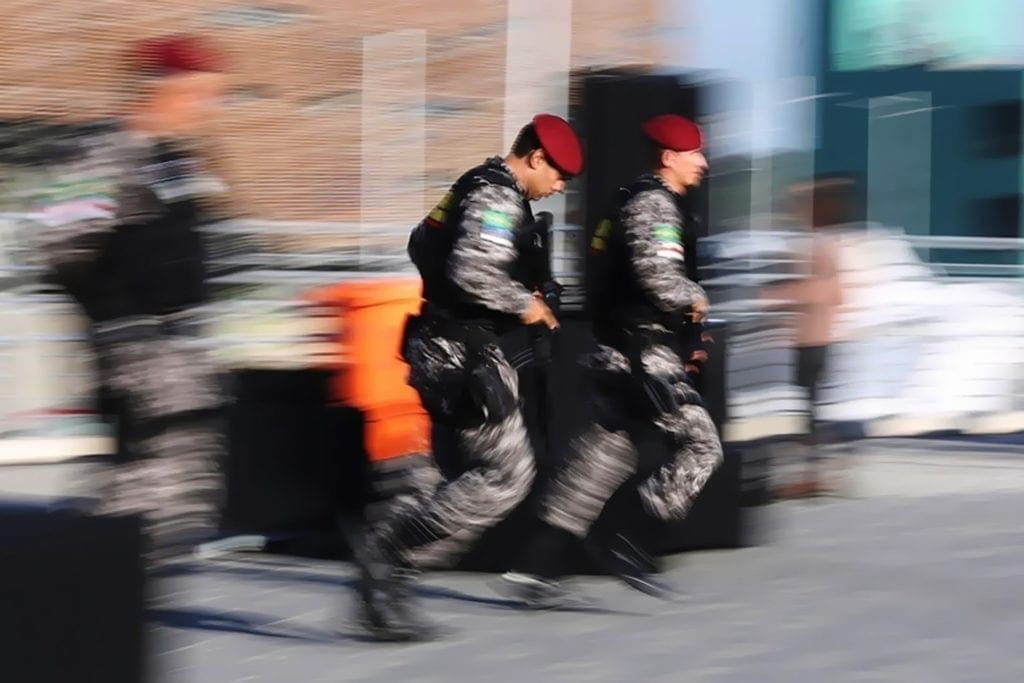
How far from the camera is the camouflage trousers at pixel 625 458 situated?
6781 millimetres

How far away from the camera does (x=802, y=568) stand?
7879mm

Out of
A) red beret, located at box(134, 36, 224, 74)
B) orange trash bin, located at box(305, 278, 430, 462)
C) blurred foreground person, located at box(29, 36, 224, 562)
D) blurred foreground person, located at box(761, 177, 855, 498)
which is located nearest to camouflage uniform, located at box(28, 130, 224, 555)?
blurred foreground person, located at box(29, 36, 224, 562)

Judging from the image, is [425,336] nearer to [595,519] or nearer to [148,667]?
[595,519]

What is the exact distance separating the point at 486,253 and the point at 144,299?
1.18 m

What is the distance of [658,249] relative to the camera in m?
6.78

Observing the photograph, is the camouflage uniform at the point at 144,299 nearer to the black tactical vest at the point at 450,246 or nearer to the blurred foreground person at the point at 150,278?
the blurred foreground person at the point at 150,278

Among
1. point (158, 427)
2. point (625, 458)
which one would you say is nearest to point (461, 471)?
point (625, 458)

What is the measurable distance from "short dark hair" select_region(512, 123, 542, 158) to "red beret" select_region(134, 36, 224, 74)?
1.15 metres

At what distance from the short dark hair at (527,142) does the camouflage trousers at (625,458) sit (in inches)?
31.6

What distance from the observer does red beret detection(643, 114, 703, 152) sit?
697 centimetres

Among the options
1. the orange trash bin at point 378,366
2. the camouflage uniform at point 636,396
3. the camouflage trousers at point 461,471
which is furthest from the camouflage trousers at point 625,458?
the orange trash bin at point 378,366

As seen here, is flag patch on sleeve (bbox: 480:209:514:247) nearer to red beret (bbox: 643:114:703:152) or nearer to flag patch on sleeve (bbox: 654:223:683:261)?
flag patch on sleeve (bbox: 654:223:683:261)

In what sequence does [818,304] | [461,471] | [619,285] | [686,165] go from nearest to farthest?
[461,471]
[619,285]
[686,165]
[818,304]

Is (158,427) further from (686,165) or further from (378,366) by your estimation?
(378,366)
